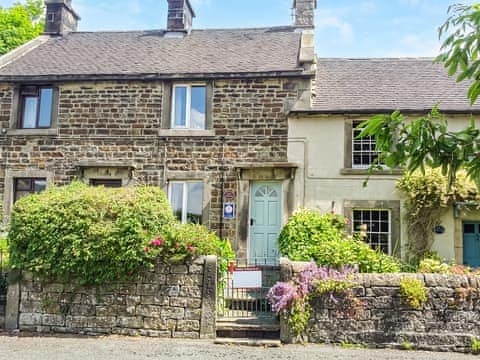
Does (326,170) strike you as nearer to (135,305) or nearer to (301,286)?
(301,286)

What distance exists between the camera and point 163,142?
13711 millimetres

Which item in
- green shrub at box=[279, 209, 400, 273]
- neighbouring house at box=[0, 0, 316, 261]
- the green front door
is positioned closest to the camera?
green shrub at box=[279, 209, 400, 273]

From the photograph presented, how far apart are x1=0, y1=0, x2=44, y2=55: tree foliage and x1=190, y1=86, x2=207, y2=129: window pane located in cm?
1613

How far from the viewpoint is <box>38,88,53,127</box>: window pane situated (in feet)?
46.9

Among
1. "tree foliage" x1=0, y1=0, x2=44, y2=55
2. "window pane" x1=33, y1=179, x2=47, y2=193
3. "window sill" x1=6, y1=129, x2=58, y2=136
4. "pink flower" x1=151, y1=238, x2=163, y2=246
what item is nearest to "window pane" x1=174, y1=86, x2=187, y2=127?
"window sill" x1=6, y1=129, x2=58, y2=136

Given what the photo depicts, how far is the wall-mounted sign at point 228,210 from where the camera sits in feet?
43.3

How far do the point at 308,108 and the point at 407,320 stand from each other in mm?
6873

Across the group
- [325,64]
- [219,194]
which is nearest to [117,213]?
[219,194]

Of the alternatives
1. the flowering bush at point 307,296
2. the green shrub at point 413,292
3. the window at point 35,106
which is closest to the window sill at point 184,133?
the window at point 35,106

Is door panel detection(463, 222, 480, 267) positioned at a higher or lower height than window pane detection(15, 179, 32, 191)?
lower

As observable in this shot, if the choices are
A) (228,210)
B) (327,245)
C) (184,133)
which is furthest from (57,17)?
(327,245)

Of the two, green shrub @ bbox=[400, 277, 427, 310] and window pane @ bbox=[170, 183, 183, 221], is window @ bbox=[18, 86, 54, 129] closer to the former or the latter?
window pane @ bbox=[170, 183, 183, 221]

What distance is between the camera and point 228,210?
13203 mm

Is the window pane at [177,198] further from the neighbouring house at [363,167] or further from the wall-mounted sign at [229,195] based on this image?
the neighbouring house at [363,167]
